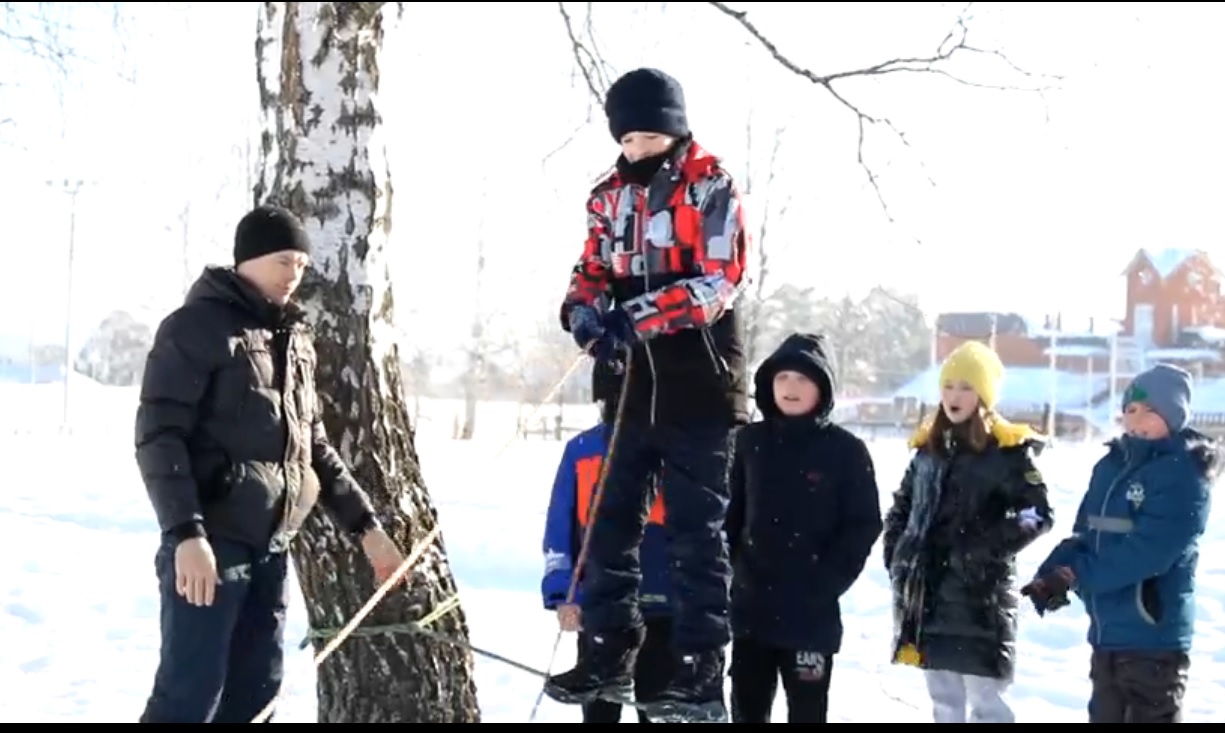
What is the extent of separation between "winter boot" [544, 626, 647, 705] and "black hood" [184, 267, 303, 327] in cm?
133

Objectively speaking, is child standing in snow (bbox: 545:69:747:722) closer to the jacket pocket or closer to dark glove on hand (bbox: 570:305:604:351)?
dark glove on hand (bbox: 570:305:604:351)

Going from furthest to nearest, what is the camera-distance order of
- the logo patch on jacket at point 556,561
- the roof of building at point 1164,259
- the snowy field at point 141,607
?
the roof of building at point 1164,259, the snowy field at point 141,607, the logo patch on jacket at point 556,561

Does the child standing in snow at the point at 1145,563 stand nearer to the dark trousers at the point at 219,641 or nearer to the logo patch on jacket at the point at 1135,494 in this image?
the logo patch on jacket at the point at 1135,494

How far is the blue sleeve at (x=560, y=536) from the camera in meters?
3.95

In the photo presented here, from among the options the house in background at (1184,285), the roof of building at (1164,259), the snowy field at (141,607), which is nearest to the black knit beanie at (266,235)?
the snowy field at (141,607)

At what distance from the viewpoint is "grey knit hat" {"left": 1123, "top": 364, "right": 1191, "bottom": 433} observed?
12.7 feet

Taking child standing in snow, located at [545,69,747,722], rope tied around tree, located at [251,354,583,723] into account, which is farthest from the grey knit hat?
rope tied around tree, located at [251,354,583,723]

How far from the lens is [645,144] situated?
371cm

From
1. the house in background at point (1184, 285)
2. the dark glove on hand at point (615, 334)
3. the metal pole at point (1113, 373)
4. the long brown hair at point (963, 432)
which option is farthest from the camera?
the metal pole at point (1113, 373)

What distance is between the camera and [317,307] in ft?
13.6

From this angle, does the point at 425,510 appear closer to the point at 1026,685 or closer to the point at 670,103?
the point at 670,103

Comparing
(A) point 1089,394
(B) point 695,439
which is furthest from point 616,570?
(A) point 1089,394

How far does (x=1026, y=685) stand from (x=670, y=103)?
4.36 meters

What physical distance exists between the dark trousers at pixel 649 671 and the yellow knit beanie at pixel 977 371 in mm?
1251
